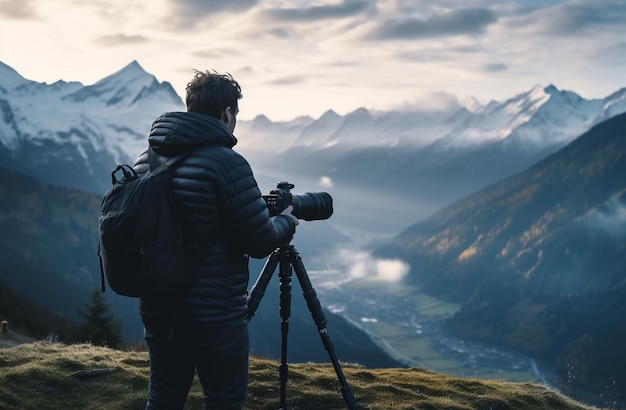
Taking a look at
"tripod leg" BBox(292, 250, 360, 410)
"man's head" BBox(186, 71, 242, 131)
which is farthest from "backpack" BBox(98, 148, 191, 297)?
"tripod leg" BBox(292, 250, 360, 410)

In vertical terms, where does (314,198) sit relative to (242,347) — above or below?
above

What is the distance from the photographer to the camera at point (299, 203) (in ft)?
23.4

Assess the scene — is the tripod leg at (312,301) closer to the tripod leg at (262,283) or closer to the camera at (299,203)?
the tripod leg at (262,283)

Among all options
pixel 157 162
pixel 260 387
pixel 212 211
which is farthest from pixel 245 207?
Result: pixel 260 387

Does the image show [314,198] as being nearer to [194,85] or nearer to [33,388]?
[194,85]

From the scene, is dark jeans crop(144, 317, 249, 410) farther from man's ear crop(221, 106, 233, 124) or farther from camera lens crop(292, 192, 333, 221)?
man's ear crop(221, 106, 233, 124)

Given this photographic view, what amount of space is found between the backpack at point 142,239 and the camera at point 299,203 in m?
1.30

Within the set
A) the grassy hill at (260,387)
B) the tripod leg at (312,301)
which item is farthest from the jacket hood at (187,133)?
the grassy hill at (260,387)

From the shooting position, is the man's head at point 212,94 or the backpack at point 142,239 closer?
the backpack at point 142,239

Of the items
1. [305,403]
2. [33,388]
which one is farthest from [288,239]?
[33,388]

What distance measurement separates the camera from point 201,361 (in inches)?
254

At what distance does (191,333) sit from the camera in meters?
6.40

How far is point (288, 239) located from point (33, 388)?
21.5 ft

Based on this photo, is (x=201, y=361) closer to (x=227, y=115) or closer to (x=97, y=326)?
(x=227, y=115)
